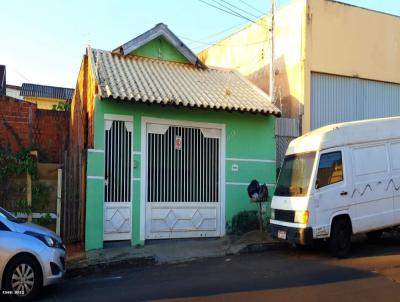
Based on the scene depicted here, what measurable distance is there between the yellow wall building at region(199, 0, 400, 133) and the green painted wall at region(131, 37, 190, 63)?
3151 mm

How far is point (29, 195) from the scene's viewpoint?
11562 mm

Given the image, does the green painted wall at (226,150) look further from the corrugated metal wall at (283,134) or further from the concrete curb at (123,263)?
the concrete curb at (123,263)

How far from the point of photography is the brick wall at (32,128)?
1409cm

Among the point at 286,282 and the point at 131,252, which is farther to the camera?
the point at 131,252

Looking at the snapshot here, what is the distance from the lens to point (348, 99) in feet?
51.7

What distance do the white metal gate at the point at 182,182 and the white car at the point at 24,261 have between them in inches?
177

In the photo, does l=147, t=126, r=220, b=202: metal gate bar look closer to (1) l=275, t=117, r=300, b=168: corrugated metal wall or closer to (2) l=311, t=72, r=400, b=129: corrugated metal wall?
(1) l=275, t=117, r=300, b=168: corrugated metal wall

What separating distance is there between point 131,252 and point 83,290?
2879 mm

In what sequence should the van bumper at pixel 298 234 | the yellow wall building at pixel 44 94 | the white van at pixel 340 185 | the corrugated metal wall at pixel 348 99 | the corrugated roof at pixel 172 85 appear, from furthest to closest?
the yellow wall building at pixel 44 94, the corrugated metal wall at pixel 348 99, the corrugated roof at pixel 172 85, the white van at pixel 340 185, the van bumper at pixel 298 234

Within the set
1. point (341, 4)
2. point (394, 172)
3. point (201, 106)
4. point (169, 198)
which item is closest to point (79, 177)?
point (169, 198)

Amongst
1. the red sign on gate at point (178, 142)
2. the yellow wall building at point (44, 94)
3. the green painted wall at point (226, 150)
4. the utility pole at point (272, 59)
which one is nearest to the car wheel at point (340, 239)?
the green painted wall at point (226, 150)

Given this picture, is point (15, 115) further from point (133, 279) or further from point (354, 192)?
point (354, 192)

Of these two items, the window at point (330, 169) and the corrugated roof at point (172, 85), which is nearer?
the window at point (330, 169)

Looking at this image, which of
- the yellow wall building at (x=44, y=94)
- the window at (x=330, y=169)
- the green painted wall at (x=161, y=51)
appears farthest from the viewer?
the yellow wall building at (x=44, y=94)
